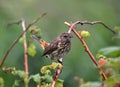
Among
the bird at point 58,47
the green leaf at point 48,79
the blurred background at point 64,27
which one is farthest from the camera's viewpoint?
the blurred background at point 64,27

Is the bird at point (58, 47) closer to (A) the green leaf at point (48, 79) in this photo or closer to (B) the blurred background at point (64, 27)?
(B) the blurred background at point (64, 27)

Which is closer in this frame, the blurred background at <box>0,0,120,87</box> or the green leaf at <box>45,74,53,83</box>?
the green leaf at <box>45,74,53,83</box>

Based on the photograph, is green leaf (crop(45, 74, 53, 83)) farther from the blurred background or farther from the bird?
the blurred background

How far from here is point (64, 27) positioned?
606 cm

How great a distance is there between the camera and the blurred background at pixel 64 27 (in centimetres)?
546

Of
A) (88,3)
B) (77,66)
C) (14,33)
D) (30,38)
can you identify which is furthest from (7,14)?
(30,38)

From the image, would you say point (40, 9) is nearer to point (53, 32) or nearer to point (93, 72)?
point (53, 32)

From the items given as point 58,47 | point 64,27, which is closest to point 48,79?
point 58,47

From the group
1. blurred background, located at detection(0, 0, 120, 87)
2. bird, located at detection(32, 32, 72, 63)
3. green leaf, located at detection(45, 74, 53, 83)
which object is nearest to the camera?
green leaf, located at detection(45, 74, 53, 83)

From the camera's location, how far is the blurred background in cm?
546

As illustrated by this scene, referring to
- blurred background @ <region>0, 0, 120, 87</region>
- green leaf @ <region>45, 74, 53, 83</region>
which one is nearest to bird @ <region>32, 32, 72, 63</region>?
blurred background @ <region>0, 0, 120, 87</region>

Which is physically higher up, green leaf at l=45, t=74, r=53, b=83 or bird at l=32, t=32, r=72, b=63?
bird at l=32, t=32, r=72, b=63

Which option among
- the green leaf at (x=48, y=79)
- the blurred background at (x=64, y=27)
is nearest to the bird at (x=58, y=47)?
the blurred background at (x=64, y=27)

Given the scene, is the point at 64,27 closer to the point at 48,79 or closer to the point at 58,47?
the point at 58,47
